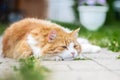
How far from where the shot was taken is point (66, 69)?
5648 mm

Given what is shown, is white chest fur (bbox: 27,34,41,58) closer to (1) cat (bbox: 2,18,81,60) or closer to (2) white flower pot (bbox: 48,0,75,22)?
(1) cat (bbox: 2,18,81,60)

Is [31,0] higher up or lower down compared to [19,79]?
higher up

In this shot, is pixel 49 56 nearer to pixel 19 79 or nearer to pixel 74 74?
pixel 74 74

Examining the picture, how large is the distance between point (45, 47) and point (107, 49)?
7.60 feet

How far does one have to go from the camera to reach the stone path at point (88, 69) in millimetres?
5090

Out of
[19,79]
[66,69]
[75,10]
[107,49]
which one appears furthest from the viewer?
[75,10]

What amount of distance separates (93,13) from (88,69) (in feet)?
24.6

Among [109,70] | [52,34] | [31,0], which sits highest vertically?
[31,0]

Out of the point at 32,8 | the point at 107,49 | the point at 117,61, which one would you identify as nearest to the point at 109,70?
the point at 117,61

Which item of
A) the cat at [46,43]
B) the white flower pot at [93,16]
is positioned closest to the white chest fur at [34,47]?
the cat at [46,43]

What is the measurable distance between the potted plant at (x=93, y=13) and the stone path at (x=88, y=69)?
5870 millimetres

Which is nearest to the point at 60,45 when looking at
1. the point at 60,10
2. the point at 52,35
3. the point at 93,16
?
the point at 52,35

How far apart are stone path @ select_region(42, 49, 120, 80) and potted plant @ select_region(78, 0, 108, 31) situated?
5.87 metres

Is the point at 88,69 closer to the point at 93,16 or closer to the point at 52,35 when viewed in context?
the point at 52,35
